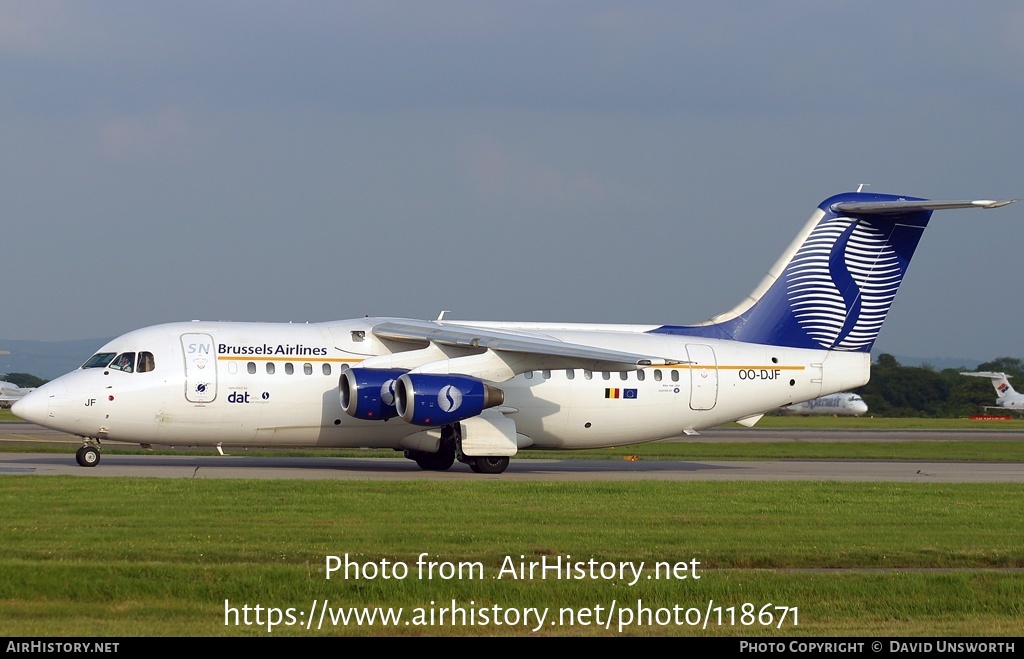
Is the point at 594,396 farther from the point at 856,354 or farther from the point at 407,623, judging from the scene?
the point at 407,623

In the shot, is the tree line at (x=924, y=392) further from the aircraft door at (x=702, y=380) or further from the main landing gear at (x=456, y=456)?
the main landing gear at (x=456, y=456)

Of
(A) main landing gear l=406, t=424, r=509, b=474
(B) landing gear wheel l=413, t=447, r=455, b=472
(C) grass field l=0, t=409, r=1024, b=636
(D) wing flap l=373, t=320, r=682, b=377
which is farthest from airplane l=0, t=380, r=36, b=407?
(C) grass field l=0, t=409, r=1024, b=636

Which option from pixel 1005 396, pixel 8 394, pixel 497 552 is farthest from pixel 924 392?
pixel 497 552

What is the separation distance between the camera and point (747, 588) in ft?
37.4

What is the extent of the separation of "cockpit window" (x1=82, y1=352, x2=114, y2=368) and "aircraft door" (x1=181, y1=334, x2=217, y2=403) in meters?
1.48

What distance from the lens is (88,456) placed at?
24109mm

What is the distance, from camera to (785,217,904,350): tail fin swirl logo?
2795 cm

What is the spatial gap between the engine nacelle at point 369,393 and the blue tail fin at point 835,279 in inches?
288

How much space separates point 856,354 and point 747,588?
58.6 feet

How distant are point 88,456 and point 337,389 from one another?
5085 mm

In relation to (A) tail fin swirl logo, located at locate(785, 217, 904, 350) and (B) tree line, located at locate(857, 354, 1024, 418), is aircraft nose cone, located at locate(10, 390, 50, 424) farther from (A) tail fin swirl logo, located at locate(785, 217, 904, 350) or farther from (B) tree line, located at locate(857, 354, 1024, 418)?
(B) tree line, located at locate(857, 354, 1024, 418)

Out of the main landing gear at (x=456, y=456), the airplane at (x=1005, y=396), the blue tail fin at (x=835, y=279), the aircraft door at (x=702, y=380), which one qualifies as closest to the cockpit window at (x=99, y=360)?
the main landing gear at (x=456, y=456)

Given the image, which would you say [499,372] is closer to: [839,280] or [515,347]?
[515,347]

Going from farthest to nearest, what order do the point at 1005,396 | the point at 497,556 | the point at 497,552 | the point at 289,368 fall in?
the point at 1005,396 < the point at 289,368 < the point at 497,552 < the point at 497,556
